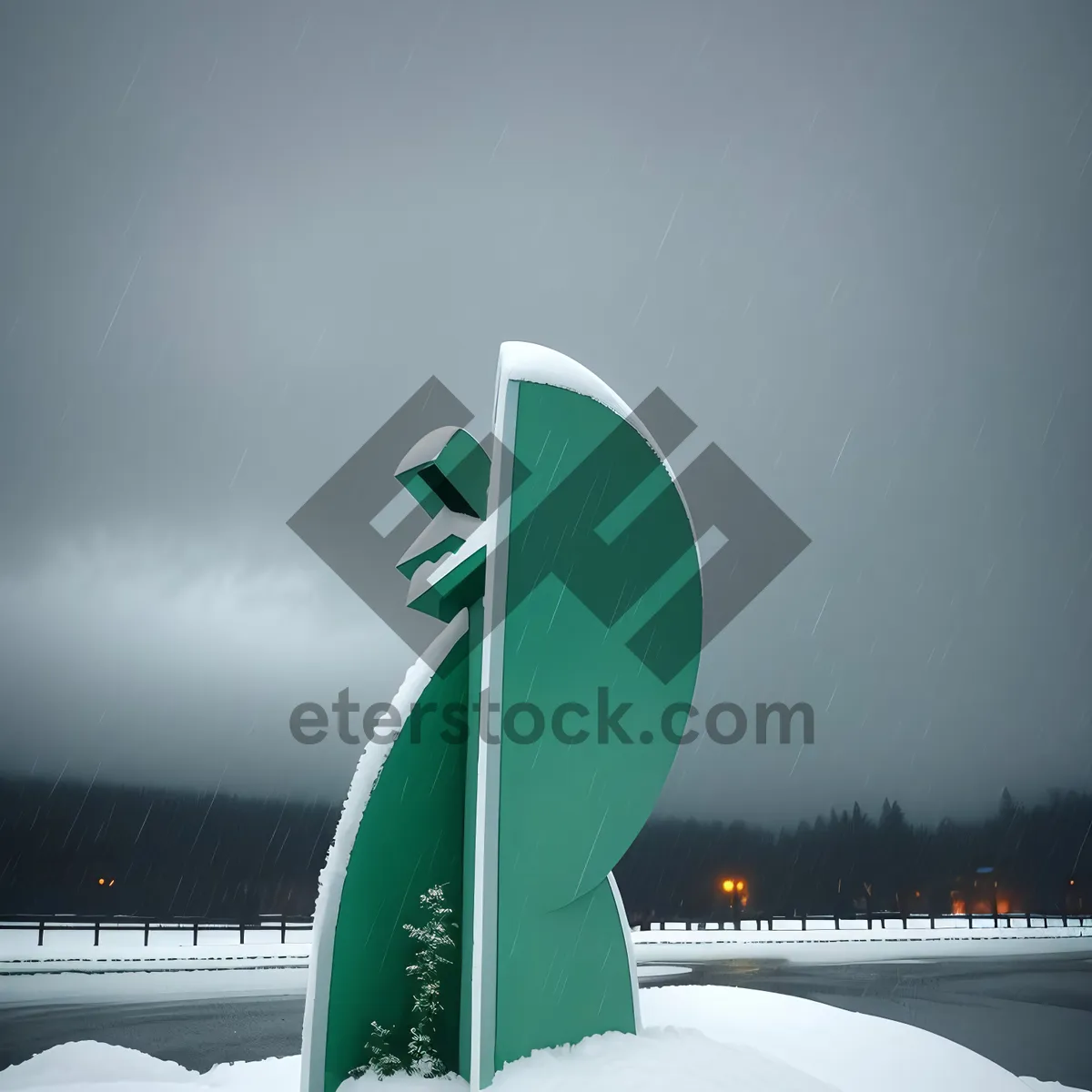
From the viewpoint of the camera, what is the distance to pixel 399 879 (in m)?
8.43

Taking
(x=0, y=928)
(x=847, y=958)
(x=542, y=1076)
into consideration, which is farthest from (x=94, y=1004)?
(x=847, y=958)

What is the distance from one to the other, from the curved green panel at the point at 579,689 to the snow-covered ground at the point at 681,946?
51.6 ft

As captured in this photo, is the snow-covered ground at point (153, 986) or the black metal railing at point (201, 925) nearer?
the snow-covered ground at point (153, 986)

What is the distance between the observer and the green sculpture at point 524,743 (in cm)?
758

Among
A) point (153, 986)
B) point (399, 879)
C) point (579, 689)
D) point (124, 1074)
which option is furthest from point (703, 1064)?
point (153, 986)

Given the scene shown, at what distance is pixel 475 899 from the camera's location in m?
7.20

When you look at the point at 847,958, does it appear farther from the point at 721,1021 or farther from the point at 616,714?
the point at 616,714

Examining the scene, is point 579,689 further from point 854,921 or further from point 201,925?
point 854,921

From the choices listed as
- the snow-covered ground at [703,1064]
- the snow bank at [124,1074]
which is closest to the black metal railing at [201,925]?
the snow bank at [124,1074]

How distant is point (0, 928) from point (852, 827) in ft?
211

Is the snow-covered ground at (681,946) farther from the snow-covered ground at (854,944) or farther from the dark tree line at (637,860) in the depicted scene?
the dark tree line at (637,860)

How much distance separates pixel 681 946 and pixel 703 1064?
906 inches

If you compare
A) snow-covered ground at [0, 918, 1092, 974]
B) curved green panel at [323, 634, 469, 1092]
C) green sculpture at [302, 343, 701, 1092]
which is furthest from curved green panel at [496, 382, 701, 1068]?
snow-covered ground at [0, 918, 1092, 974]

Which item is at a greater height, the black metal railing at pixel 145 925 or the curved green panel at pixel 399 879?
the curved green panel at pixel 399 879
